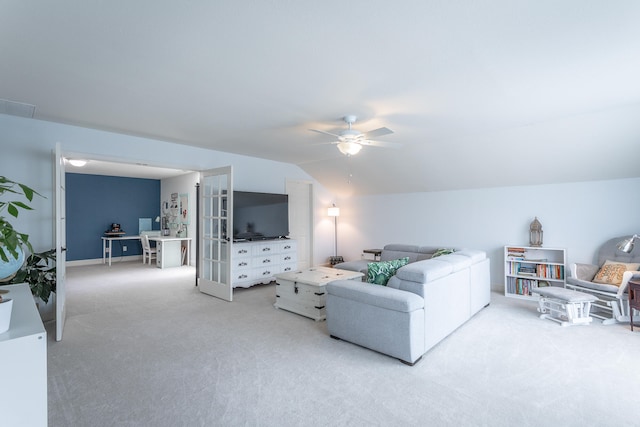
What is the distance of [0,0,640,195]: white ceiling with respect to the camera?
1826 millimetres

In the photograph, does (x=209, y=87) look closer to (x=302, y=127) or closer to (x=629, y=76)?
(x=302, y=127)

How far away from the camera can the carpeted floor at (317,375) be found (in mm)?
2061

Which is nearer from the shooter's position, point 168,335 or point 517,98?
point 517,98

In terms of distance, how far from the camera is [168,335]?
339cm

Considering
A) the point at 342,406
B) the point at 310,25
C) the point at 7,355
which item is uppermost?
the point at 310,25

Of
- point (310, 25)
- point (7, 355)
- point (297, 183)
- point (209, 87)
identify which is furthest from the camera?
point (297, 183)

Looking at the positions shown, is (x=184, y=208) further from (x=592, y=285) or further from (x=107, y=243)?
(x=592, y=285)

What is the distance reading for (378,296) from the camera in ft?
9.45

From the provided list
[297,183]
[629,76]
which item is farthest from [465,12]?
[297,183]

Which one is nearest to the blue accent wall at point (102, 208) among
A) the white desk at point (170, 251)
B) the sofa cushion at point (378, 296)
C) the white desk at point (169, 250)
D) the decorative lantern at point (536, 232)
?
the white desk at point (169, 250)

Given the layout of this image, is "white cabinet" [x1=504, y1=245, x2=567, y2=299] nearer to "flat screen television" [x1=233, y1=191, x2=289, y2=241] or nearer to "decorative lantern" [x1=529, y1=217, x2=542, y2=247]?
"decorative lantern" [x1=529, y1=217, x2=542, y2=247]

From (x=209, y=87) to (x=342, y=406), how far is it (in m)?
2.77

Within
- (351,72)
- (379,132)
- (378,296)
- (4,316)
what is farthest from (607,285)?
(4,316)

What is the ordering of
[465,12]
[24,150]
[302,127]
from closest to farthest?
[465,12] → [24,150] → [302,127]
